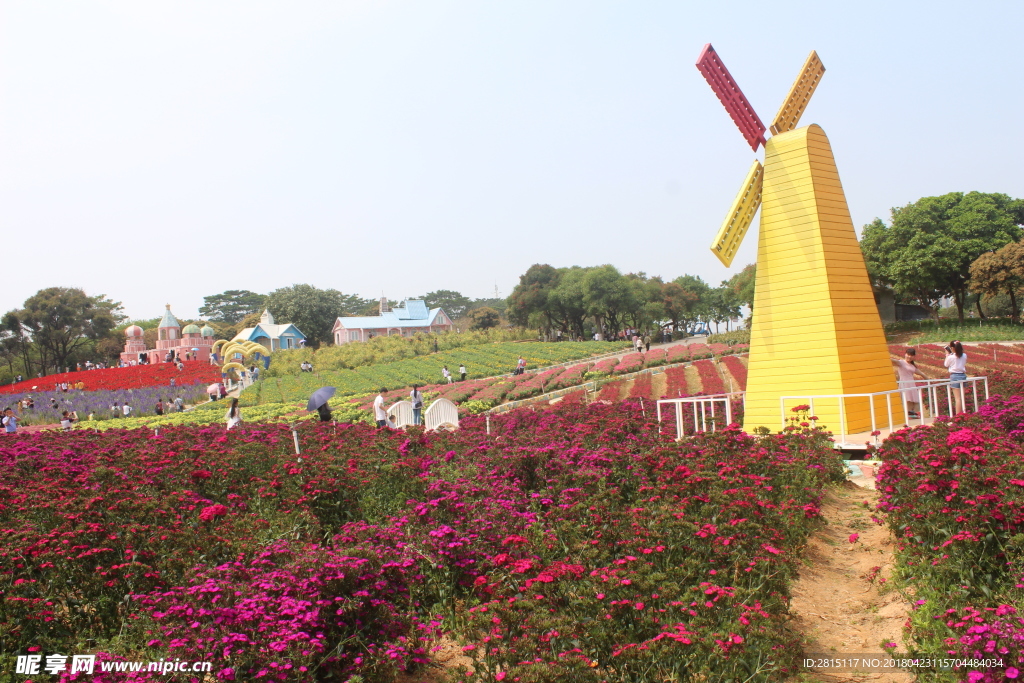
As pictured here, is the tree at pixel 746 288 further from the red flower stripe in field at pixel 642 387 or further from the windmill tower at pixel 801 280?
the windmill tower at pixel 801 280

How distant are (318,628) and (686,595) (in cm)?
212

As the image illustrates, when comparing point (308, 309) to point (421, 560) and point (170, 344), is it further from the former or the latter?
point (421, 560)

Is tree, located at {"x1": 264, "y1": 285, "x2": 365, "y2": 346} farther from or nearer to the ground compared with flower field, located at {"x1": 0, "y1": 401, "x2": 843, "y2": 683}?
farther from the ground

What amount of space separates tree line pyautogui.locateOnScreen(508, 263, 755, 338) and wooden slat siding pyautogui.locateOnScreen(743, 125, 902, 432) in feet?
154

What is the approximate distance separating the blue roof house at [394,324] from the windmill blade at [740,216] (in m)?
70.7

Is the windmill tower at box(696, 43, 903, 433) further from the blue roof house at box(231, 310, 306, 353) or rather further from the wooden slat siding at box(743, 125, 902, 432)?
the blue roof house at box(231, 310, 306, 353)

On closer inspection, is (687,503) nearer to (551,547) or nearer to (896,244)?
(551,547)

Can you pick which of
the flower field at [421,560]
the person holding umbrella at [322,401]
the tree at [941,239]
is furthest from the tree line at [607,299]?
the flower field at [421,560]

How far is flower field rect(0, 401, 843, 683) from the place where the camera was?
3.94 meters

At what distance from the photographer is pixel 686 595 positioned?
4.19 metres

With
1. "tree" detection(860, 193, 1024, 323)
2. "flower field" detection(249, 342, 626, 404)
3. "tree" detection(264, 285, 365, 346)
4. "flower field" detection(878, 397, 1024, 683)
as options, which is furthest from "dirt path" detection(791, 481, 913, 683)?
"tree" detection(264, 285, 365, 346)

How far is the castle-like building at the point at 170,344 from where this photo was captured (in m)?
66.4

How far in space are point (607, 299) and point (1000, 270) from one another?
3186 centimetres

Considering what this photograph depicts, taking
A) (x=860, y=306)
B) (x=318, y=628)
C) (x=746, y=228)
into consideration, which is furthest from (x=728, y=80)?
(x=318, y=628)
